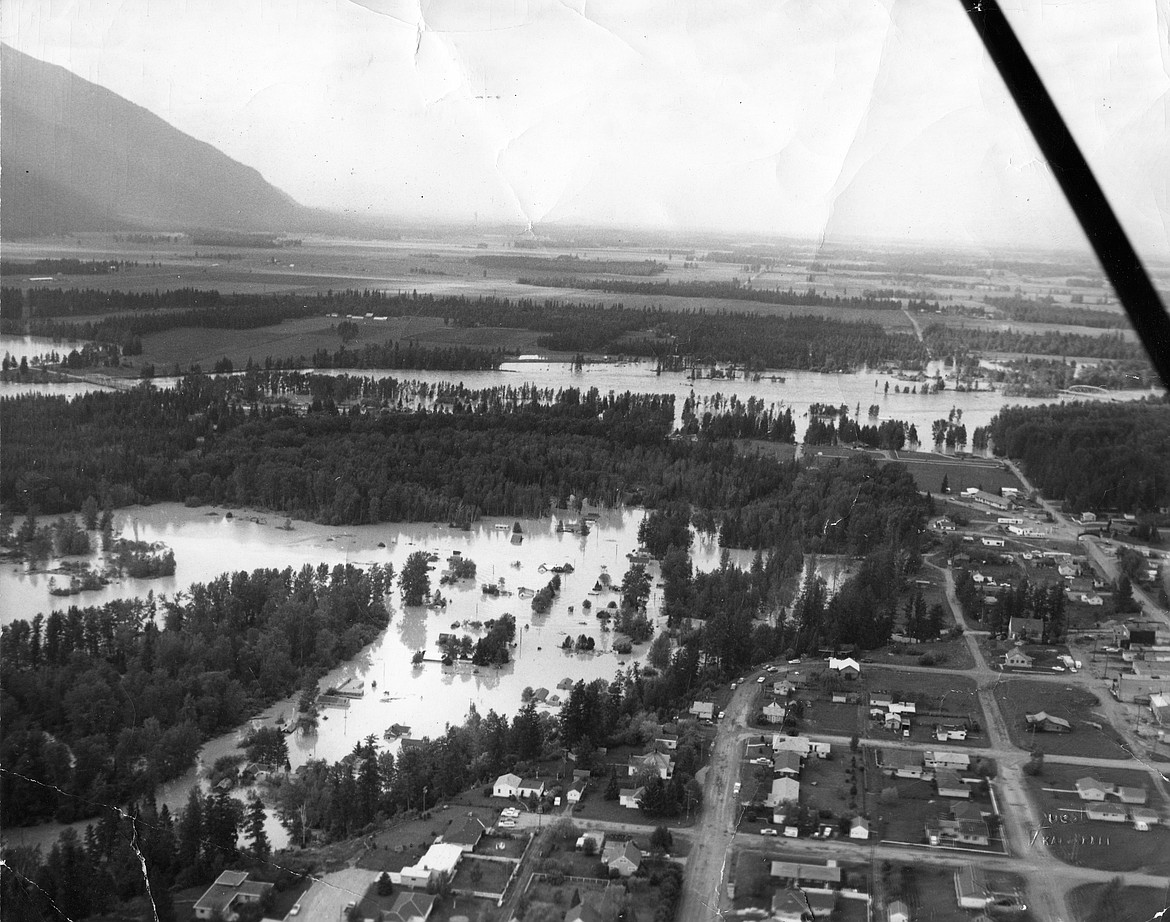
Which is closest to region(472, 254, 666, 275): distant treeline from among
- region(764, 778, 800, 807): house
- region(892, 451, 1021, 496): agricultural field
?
region(892, 451, 1021, 496): agricultural field

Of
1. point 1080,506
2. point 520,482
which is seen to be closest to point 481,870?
point 520,482

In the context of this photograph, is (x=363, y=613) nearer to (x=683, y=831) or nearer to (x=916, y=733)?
(x=683, y=831)

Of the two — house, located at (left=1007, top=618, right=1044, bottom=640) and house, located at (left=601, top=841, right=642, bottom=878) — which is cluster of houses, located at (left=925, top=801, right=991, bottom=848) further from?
house, located at (left=1007, top=618, right=1044, bottom=640)

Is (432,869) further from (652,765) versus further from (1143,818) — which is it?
(1143,818)

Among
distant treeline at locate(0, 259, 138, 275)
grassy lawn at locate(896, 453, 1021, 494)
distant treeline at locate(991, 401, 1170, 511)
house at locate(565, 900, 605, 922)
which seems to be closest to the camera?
house at locate(565, 900, 605, 922)

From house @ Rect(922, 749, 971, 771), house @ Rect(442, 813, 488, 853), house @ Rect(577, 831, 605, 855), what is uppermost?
house @ Rect(922, 749, 971, 771)

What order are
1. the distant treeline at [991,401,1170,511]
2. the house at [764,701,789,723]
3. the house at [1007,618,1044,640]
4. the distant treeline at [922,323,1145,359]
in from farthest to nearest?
the distant treeline at [922,323,1145,359] → the distant treeline at [991,401,1170,511] → the house at [1007,618,1044,640] → the house at [764,701,789,723]

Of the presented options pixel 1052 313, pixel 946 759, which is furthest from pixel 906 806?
pixel 1052 313
